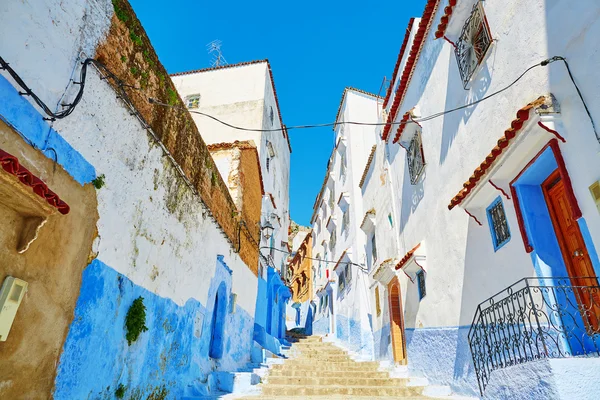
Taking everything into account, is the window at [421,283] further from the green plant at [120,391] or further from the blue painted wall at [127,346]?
the green plant at [120,391]

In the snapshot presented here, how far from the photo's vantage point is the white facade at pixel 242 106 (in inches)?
662

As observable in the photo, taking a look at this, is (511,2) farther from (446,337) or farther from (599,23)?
(446,337)

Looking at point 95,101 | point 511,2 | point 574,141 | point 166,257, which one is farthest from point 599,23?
point 166,257

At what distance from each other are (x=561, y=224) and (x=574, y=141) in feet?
3.82

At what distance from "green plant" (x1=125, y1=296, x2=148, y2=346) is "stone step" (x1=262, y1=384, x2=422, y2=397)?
3.80m

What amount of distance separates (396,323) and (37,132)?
10159 millimetres

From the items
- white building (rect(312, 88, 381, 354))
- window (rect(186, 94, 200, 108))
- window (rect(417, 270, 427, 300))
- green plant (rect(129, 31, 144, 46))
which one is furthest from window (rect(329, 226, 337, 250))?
green plant (rect(129, 31, 144, 46))

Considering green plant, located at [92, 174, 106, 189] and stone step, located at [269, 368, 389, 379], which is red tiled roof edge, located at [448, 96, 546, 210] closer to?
green plant, located at [92, 174, 106, 189]

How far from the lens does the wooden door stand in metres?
4.19

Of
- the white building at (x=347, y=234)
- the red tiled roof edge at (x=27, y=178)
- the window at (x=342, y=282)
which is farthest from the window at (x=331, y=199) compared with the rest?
the red tiled roof edge at (x=27, y=178)

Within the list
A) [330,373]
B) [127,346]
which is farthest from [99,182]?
[330,373]

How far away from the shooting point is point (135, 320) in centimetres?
514

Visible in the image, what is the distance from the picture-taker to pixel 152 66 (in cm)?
600

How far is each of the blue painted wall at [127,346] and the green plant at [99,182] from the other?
0.88 metres
